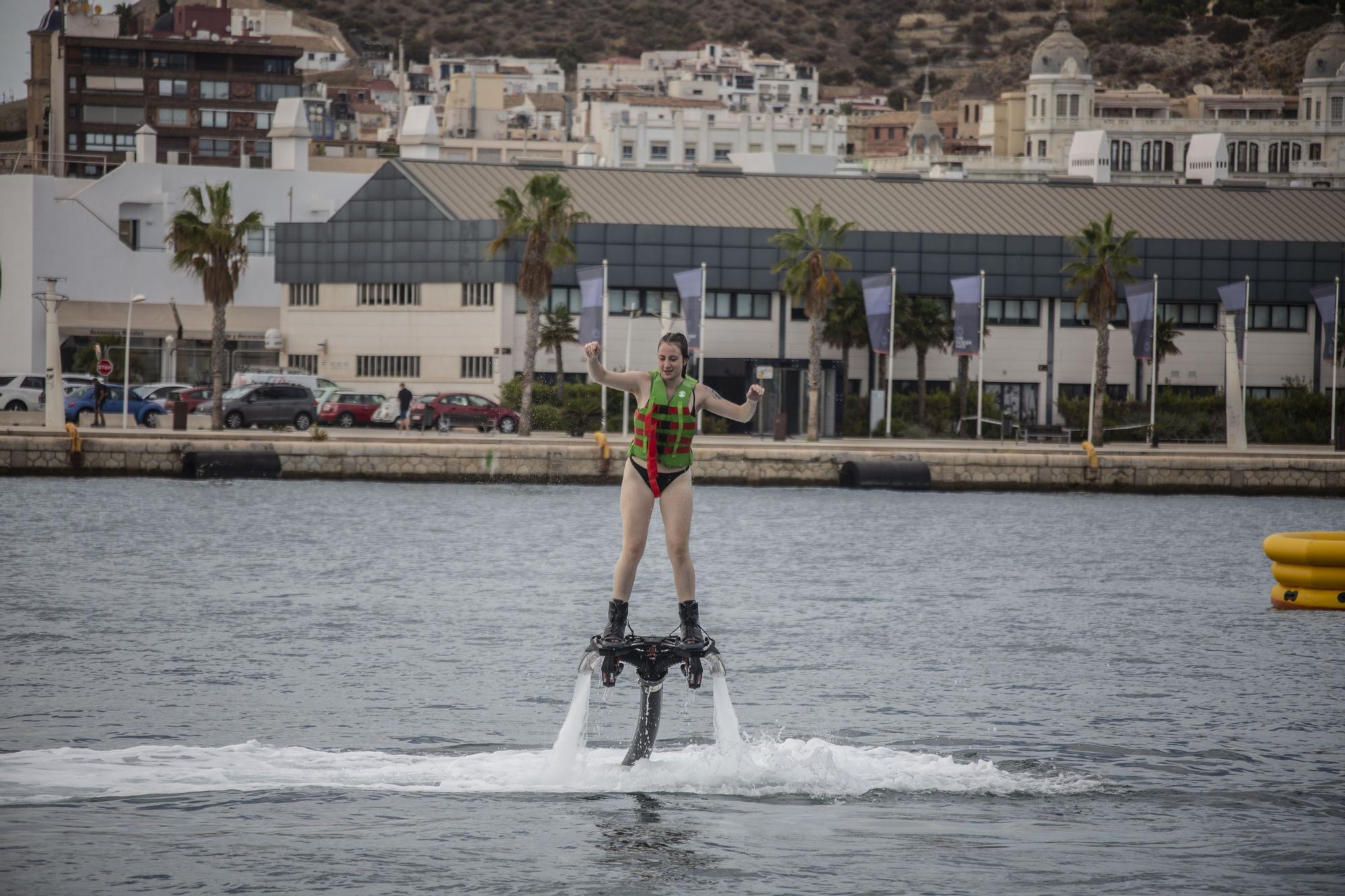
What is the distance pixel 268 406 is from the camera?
65.6 meters

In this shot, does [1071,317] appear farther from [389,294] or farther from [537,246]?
[389,294]

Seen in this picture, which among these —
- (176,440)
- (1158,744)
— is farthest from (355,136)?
(1158,744)

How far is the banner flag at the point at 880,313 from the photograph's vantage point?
2842 inches

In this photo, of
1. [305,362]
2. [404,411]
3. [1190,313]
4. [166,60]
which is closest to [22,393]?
[305,362]

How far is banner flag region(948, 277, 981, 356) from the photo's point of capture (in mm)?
70500

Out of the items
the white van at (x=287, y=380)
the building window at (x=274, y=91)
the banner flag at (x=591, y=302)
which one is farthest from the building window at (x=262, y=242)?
the building window at (x=274, y=91)

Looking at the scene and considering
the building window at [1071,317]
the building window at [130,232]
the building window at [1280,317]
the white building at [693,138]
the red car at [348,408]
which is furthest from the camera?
the white building at [693,138]

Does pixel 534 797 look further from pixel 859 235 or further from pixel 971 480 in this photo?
pixel 859 235

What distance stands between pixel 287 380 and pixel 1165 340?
38653 millimetres

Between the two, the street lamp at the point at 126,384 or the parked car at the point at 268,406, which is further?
the parked car at the point at 268,406

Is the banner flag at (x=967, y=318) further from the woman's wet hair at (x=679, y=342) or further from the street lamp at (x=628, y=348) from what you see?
the woman's wet hair at (x=679, y=342)

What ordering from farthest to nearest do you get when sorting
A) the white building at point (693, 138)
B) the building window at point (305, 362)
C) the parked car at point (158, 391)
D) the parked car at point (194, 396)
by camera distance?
the white building at point (693, 138)
the building window at point (305, 362)
the parked car at point (194, 396)
the parked car at point (158, 391)

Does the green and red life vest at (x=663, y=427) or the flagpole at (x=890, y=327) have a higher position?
the flagpole at (x=890, y=327)

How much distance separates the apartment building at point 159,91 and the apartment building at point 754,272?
51.2 m
